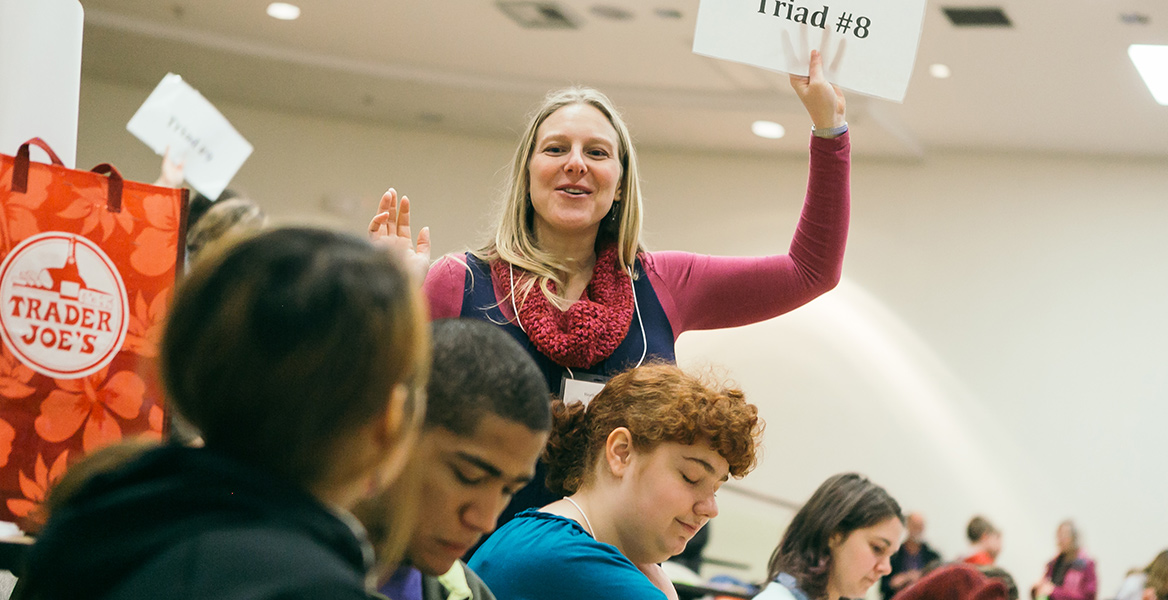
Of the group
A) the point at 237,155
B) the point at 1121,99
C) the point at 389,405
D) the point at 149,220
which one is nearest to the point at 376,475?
the point at 389,405

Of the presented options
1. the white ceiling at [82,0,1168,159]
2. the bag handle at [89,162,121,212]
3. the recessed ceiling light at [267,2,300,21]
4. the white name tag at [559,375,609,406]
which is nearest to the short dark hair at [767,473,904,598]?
the white name tag at [559,375,609,406]

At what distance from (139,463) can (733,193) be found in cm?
966

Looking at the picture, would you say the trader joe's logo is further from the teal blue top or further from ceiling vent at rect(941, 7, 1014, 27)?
ceiling vent at rect(941, 7, 1014, 27)

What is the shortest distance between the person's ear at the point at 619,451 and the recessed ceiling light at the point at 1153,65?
20.3 ft

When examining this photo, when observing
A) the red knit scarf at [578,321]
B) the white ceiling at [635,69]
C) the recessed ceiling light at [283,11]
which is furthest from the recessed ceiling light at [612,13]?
the red knit scarf at [578,321]

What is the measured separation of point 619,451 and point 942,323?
817cm

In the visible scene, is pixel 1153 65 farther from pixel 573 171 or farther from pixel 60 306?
pixel 60 306

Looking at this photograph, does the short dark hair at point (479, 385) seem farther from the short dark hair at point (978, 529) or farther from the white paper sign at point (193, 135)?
the short dark hair at point (978, 529)

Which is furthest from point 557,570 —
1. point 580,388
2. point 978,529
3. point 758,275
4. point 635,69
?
point 978,529

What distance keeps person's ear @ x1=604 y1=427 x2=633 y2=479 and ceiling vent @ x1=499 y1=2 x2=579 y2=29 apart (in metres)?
5.95

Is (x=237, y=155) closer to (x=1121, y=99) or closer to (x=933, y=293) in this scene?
(x=1121, y=99)

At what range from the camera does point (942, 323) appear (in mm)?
9477

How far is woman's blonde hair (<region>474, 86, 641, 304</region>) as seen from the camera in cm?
213

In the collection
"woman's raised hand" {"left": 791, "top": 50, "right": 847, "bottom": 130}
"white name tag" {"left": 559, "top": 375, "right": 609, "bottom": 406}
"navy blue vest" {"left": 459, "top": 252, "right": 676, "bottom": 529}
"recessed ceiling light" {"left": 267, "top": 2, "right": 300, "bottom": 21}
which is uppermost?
"recessed ceiling light" {"left": 267, "top": 2, "right": 300, "bottom": 21}
